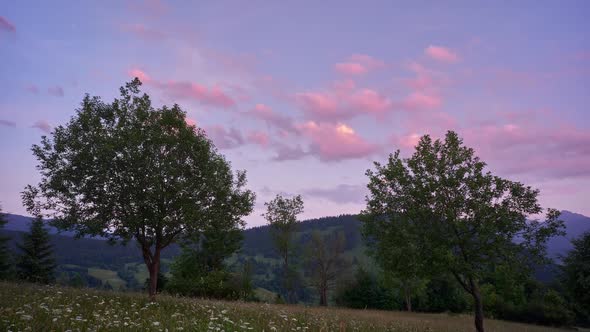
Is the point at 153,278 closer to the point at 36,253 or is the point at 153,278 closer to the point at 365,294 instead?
the point at 36,253

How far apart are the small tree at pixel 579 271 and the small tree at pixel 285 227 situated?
41174mm

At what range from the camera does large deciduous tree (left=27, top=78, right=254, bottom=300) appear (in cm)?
1911

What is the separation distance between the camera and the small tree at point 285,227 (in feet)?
214

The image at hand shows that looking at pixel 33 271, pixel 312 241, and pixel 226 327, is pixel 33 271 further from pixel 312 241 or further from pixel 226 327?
pixel 226 327

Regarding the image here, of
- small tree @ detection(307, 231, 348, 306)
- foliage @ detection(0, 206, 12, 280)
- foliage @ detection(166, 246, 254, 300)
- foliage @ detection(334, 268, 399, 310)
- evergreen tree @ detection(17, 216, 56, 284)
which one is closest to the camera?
foliage @ detection(166, 246, 254, 300)

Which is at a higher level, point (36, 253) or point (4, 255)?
point (36, 253)

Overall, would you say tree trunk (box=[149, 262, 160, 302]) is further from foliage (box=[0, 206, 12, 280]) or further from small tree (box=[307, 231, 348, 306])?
small tree (box=[307, 231, 348, 306])

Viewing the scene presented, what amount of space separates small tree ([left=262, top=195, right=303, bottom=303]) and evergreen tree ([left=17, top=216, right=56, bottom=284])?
3733 centimetres

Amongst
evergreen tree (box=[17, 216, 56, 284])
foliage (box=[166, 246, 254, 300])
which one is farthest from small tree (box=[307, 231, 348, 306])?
evergreen tree (box=[17, 216, 56, 284])

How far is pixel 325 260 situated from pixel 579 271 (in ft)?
142

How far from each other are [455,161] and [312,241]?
54.8m

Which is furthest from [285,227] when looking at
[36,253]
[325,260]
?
[36,253]

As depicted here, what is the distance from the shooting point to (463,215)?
20078 millimetres

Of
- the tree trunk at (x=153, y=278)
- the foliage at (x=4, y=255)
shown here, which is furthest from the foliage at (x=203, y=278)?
the tree trunk at (x=153, y=278)
